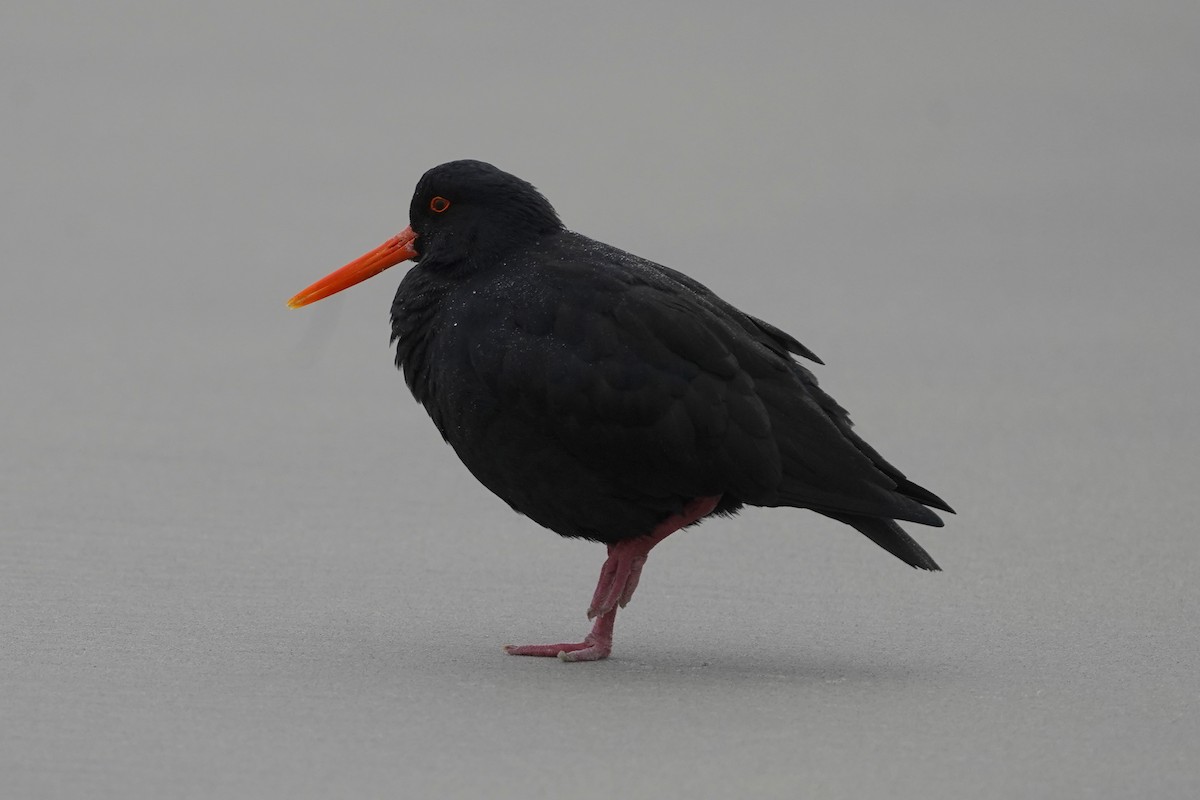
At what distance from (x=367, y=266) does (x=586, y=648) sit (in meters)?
1.56

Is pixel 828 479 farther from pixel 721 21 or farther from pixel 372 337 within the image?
pixel 721 21

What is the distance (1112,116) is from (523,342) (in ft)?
33.0

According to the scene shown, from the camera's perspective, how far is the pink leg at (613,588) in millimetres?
5293

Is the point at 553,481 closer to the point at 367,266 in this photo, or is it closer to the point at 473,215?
the point at 473,215

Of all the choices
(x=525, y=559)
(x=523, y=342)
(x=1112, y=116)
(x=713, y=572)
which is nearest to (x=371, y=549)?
(x=525, y=559)

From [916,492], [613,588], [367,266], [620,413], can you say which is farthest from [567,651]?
[367,266]

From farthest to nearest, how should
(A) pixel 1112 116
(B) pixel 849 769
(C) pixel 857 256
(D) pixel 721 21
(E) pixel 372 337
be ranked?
(D) pixel 721 21, (A) pixel 1112 116, (C) pixel 857 256, (E) pixel 372 337, (B) pixel 849 769

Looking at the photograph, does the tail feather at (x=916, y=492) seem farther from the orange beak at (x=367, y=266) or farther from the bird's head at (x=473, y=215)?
the orange beak at (x=367, y=266)

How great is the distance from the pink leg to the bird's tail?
407 mm

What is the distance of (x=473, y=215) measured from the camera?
5.62 meters

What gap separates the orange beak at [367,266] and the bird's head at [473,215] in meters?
0.08

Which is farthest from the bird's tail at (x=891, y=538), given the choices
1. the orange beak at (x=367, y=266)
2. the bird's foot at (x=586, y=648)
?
the orange beak at (x=367, y=266)

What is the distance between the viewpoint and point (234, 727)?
4398 millimetres

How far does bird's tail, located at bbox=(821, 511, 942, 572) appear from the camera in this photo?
5.26 meters
